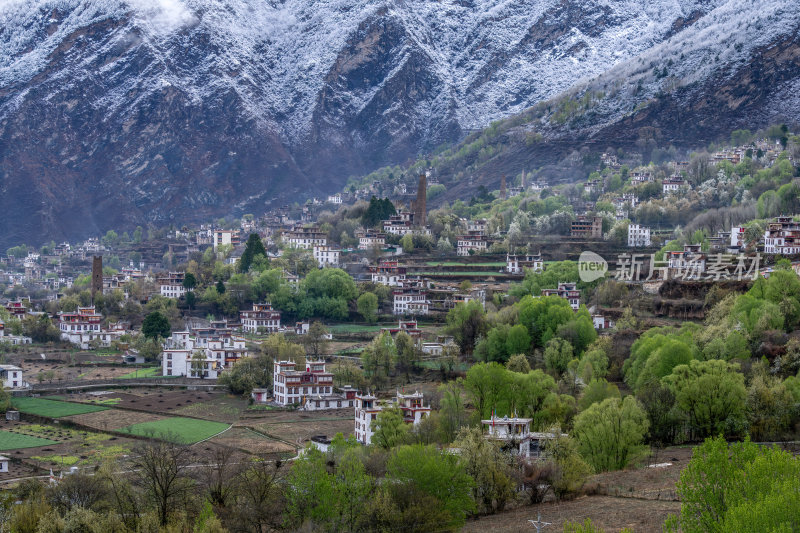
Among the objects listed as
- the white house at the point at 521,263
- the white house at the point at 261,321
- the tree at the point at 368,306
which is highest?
the white house at the point at 521,263

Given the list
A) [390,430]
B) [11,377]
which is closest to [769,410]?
[390,430]

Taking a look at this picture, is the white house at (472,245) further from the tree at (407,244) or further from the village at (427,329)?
the tree at (407,244)

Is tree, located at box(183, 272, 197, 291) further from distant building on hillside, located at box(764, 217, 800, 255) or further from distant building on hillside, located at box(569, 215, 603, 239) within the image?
distant building on hillside, located at box(764, 217, 800, 255)

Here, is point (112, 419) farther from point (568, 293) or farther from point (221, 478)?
point (568, 293)

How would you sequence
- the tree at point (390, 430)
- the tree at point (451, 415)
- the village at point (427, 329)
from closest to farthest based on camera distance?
the tree at point (390, 430)
the tree at point (451, 415)
the village at point (427, 329)

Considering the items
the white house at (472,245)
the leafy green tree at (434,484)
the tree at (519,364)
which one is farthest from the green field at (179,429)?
the white house at (472,245)

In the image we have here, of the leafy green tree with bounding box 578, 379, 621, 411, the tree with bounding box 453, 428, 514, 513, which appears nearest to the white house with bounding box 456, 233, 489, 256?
the leafy green tree with bounding box 578, 379, 621, 411
